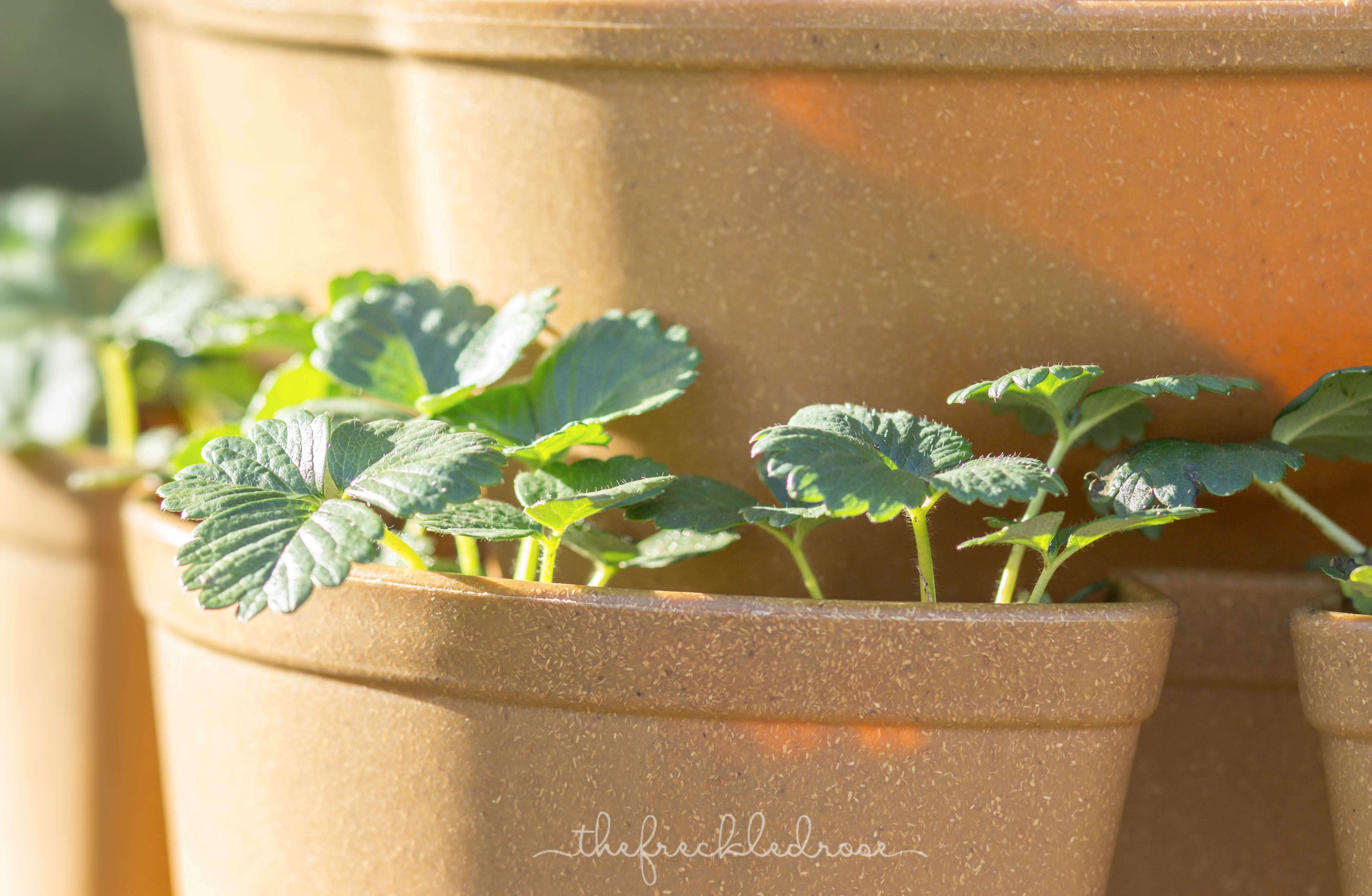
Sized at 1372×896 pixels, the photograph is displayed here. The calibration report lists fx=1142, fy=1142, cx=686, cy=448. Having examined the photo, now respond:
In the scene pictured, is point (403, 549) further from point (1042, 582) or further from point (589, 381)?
point (1042, 582)

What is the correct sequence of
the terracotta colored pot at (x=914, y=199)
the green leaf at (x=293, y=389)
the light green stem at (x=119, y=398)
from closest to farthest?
the terracotta colored pot at (x=914, y=199) < the green leaf at (x=293, y=389) < the light green stem at (x=119, y=398)

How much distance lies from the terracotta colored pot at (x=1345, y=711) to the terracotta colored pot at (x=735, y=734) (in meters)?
0.06

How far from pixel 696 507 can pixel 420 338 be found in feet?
0.59

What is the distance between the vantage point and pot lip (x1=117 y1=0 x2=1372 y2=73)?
0.48 meters

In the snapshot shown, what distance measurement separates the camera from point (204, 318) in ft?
2.20

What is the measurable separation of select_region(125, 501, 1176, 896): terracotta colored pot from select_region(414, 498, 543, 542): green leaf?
24 millimetres

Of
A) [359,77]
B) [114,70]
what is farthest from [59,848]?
[114,70]

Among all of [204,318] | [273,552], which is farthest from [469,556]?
[204,318]

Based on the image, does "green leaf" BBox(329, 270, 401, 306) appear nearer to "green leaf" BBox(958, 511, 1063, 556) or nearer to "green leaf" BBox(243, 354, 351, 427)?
"green leaf" BBox(243, 354, 351, 427)

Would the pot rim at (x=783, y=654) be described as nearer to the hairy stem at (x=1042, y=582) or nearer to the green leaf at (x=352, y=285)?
the hairy stem at (x=1042, y=582)

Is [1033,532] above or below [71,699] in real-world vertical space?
above

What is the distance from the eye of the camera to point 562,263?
583 millimetres

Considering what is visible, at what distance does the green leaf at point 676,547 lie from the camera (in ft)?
1.72

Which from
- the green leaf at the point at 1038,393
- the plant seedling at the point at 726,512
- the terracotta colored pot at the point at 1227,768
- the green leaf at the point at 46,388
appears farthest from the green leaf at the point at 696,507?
the green leaf at the point at 46,388
